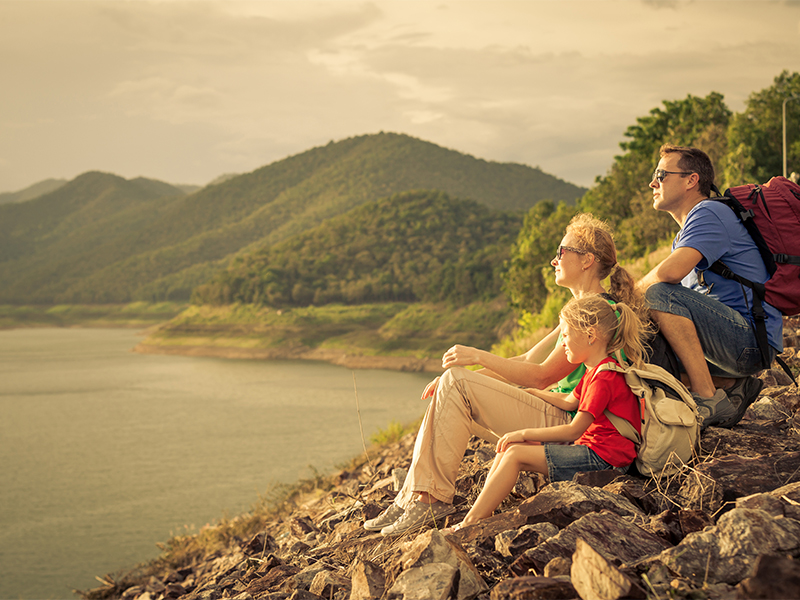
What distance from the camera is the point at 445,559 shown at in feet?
7.77

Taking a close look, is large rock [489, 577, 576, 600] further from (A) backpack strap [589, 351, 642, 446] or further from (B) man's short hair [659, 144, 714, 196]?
(B) man's short hair [659, 144, 714, 196]

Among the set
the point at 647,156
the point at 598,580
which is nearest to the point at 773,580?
the point at 598,580

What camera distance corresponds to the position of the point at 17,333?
99.2m

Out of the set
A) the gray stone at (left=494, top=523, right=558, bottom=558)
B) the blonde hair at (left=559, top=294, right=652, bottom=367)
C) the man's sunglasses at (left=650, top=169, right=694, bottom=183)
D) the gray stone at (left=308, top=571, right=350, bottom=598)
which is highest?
the man's sunglasses at (left=650, top=169, right=694, bottom=183)

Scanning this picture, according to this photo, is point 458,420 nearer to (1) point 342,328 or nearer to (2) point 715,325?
(2) point 715,325

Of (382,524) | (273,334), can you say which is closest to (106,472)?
(382,524)

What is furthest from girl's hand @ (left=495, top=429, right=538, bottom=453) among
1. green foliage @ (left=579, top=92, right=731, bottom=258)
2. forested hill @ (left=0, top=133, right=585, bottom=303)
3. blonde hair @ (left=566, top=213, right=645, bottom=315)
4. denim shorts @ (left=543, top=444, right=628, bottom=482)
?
forested hill @ (left=0, top=133, right=585, bottom=303)

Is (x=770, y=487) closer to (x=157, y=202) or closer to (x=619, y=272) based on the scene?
(x=619, y=272)

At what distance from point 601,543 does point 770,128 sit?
3488cm

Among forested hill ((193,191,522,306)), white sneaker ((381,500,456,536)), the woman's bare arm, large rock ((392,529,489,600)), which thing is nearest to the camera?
large rock ((392,529,489,600))

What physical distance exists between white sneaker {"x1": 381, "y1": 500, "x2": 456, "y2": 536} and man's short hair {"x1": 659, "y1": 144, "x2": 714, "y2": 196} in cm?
210

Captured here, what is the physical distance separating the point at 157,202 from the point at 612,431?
628 ft

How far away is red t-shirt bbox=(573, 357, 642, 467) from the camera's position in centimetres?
274

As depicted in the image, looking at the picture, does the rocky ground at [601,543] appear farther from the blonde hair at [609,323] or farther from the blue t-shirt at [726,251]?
the blue t-shirt at [726,251]
